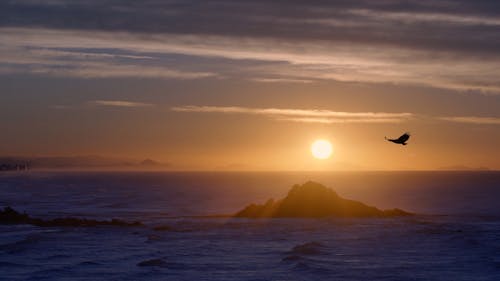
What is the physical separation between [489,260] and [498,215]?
4692 cm

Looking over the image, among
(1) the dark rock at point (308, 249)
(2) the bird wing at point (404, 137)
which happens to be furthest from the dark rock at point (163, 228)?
(2) the bird wing at point (404, 137)

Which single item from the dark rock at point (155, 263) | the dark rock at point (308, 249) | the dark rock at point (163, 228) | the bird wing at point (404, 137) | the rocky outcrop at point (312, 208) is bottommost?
the dark rock at point (155, 263)

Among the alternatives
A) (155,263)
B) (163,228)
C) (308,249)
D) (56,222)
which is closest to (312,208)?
(163,228)

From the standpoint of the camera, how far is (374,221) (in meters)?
76.2

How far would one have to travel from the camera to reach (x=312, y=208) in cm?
8262

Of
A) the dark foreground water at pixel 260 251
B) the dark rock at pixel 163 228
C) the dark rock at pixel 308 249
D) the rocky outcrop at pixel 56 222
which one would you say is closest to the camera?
the dark foreground water at pixel 260 251

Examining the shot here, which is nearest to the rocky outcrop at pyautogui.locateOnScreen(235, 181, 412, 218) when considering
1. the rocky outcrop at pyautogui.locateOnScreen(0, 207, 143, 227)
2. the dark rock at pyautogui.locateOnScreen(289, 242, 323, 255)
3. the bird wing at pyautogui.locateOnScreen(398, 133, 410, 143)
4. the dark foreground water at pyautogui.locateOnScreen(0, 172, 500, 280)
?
the dark foreground water at pyautogui.locateOnScreen(0, 172, 500, 280)

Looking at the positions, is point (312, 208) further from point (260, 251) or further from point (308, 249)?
point (260, 251)

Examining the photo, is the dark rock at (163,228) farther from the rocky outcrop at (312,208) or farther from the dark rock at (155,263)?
the dark rock at (155,263)

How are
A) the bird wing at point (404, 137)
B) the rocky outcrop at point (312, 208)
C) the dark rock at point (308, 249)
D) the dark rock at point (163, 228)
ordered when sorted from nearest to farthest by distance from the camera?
the bird wing at point (404, 137), the dark rock at point (308, 249), the dark rock at point (163, 228), the rocky outcrop at point (312, 208)

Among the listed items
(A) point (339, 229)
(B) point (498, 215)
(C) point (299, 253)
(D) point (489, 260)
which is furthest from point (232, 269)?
(B) point (498, 215)

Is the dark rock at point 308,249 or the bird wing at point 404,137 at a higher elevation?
the bird wing at point 404,137

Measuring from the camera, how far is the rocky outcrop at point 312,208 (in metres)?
82.2

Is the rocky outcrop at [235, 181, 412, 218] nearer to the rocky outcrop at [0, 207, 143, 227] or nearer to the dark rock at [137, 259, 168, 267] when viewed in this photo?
the rocky outcrop at [0, 207, 143, 227]
